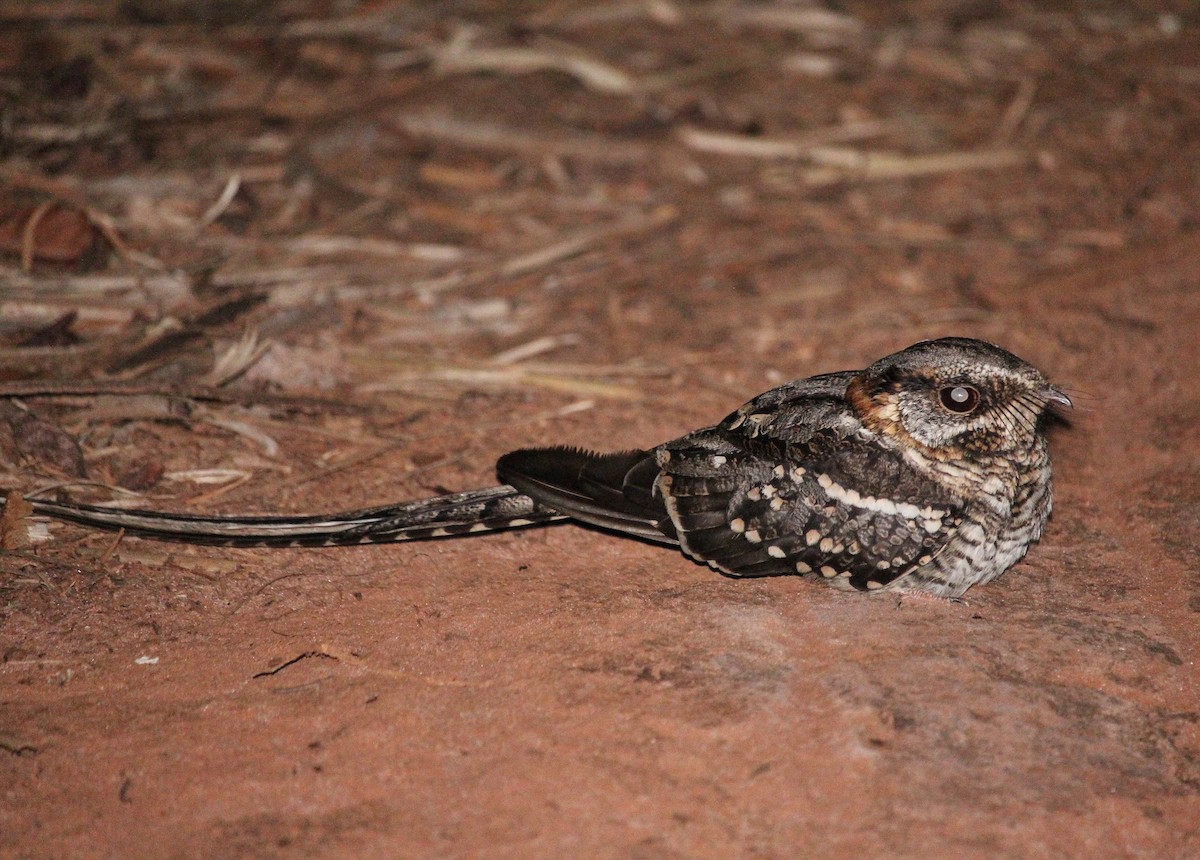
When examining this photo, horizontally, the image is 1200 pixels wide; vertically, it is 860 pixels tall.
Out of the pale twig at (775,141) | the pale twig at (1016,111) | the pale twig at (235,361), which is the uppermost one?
the pale twig at (1016,111)

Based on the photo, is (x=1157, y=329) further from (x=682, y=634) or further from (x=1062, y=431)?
(x=682, y=634)

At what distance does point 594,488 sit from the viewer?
3529 millimetres

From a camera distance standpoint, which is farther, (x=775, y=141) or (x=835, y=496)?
(x=775, y=141)

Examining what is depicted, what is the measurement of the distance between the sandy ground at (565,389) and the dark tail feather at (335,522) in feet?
0.46

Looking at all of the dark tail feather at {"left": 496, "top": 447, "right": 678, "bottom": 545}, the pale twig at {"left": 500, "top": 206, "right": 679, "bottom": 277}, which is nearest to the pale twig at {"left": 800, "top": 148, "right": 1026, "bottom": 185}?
the pale twig at {"left": 500, "top": 206, "right": 679, "bottom": 277}

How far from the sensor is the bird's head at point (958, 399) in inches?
138

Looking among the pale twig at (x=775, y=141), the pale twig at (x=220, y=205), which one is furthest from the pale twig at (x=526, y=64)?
the pale twig at (x=220, y=205)

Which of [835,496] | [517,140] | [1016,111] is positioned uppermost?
[1016,111]

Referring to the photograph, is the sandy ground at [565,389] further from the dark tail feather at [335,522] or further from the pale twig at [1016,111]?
the dark tail feather at [335,522]

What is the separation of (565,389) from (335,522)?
1.67m

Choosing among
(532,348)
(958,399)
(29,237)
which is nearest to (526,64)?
(532,348)

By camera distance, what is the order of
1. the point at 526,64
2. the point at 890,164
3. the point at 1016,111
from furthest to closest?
the point at 1016,111 < the point at 526,64 < the point at 890,164

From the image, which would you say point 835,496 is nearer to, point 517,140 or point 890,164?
point 890,164

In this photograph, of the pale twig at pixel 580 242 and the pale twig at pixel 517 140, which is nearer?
the pale twig at pixel 580 242
